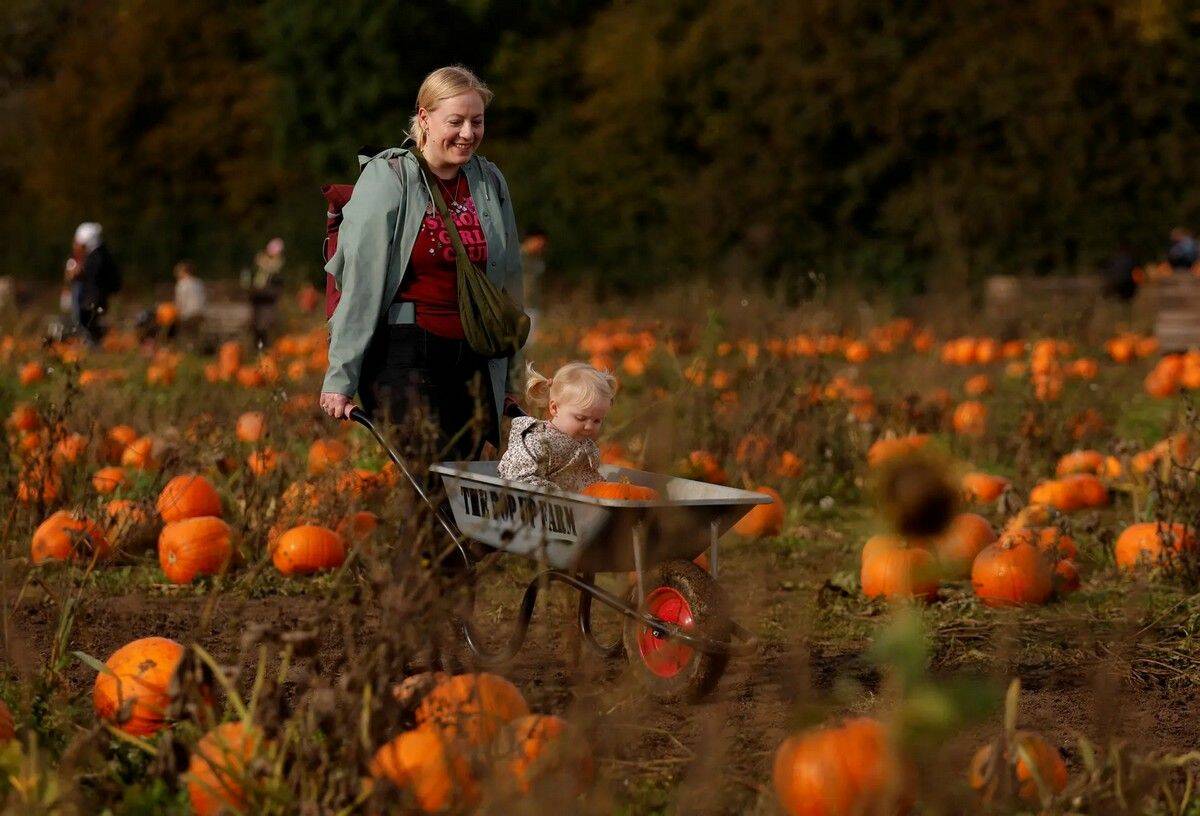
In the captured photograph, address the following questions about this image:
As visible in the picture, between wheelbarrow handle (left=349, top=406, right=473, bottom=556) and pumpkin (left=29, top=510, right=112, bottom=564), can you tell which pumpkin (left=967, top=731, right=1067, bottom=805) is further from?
pumpkin (left=29, top=510, right=112, bottom=564)

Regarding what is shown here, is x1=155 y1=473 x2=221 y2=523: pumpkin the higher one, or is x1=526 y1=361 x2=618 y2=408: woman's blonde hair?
x1=526 y1=361 x2=618 y2=408: woman's blonde hair

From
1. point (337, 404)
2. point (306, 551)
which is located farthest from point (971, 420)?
point (337, 404)

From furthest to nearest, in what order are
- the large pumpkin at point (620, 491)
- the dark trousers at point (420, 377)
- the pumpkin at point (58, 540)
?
the pumpkin at point (58, 540)
the dark trousers at point (420, 377)
the large pumpkin at point (620, 491)

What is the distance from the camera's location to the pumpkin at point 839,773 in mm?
2885

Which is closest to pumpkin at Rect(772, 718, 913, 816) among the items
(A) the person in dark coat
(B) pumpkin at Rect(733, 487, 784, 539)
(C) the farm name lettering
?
(C) the farm name lettering

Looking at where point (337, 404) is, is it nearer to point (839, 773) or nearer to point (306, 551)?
point (306, 551)

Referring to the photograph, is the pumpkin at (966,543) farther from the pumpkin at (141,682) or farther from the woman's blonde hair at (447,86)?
the pumpkin at (141,682)

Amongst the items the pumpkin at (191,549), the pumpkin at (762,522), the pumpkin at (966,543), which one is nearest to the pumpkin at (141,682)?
the pumpkin at (191,549)

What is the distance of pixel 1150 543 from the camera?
5.65m

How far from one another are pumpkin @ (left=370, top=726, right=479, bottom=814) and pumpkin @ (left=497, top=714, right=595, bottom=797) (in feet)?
0.23

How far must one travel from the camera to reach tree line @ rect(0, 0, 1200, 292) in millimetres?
18688

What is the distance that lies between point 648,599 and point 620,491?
0.29 metres

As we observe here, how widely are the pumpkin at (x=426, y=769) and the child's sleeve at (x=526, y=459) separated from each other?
1.46 metres

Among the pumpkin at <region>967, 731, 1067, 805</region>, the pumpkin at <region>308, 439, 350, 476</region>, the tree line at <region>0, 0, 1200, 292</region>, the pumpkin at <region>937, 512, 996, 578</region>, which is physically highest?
the tree line at <region>0, 0, 1200, 292</region>
